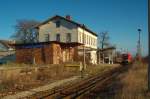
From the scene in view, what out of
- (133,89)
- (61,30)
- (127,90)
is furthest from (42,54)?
(127,90)

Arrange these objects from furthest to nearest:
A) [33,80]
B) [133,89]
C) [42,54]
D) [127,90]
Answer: [42,54]
[33,80]
[133,89]
[127,90]

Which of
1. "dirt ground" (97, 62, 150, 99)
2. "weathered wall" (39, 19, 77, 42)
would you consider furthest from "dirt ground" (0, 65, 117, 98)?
"weathered wall" (39, 19, 77, 42)

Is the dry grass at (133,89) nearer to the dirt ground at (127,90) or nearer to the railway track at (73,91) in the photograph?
the dirt ground at (127,90)

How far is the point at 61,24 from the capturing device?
65.2 metres

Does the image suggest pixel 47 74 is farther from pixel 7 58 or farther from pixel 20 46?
pixel 7 58

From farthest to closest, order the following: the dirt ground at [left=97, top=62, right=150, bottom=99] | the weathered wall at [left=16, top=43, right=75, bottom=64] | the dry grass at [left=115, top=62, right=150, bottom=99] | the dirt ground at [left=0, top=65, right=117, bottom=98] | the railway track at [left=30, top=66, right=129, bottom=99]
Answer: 1. the weathered wall at [left=16, top=43, right=75, bottom=64]
2. the dirt ground at [left=0, top=65, right=117, bottom=98]
3. the railway track at [left=30, top=66, right=129, bottom=99]
4. the dirt ground at [left=97, top=62, right=150, bottom=99]
5. the dry grass at [left=115, top=62, right=150, bottom=99]

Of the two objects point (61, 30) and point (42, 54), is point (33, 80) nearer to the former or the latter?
point (42, 54)

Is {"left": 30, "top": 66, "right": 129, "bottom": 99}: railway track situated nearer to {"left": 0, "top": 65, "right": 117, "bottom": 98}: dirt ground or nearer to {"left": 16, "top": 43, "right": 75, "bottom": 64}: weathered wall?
{"left": 0, "top": 65, "right": 117, "bottom": 98}: dirt ground

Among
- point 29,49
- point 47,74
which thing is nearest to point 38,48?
point 29,49

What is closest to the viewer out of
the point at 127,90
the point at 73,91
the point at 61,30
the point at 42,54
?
the point at 127,90

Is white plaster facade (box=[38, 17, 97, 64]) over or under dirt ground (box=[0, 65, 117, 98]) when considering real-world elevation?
over

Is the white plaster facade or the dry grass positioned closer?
the dry grass

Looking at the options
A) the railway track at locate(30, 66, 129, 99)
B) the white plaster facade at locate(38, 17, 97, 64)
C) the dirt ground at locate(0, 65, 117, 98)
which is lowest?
the railway track at locate(30, 66, 129, 99)

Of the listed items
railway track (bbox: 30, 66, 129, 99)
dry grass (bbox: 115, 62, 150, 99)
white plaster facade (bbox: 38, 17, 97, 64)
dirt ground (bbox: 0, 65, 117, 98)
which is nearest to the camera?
dry grass (bbox: 115, 62, 150, 99)
